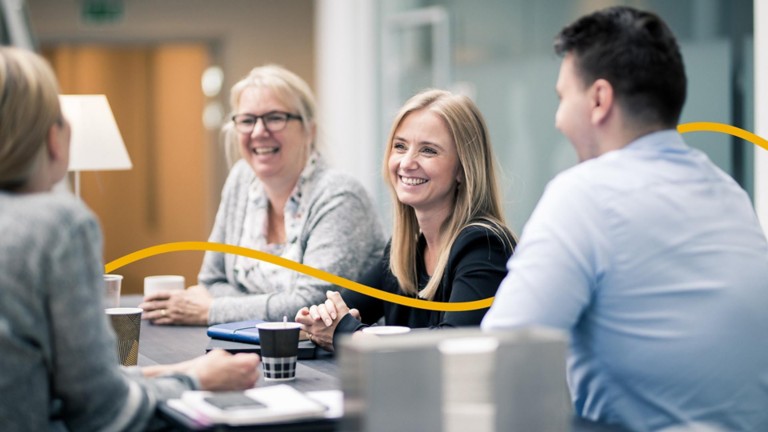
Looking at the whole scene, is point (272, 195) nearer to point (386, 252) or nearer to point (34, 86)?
point (386, 252)

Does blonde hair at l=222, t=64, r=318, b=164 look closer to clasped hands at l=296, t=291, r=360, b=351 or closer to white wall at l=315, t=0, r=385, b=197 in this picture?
clasped hands at l=296, t=291, r=360, b=351

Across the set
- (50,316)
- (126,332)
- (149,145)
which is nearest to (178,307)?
(126,332)

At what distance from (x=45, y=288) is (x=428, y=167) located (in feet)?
4.23

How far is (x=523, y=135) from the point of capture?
5.20 m

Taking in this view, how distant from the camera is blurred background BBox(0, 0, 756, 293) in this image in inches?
154

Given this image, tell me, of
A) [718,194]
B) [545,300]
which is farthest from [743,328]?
[545,300]

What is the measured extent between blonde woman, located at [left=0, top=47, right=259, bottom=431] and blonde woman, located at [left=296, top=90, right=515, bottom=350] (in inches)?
37.0

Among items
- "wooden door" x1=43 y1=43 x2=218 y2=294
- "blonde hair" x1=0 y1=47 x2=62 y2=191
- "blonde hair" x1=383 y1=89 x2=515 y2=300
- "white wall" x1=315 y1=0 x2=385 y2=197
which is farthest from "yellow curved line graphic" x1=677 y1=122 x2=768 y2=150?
"wooden door" x1=43 y1=43 x2=218 y2=294

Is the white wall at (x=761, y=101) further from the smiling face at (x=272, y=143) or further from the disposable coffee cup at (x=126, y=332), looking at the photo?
the disposable coffee cup at (x=126, y=332)

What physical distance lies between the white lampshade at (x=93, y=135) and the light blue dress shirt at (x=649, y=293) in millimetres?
1623

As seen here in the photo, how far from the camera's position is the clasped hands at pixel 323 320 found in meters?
2.30

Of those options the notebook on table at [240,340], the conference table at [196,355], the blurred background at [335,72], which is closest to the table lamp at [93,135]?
the blurred background at [335,72]

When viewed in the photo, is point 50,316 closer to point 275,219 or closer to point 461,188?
point 461,188

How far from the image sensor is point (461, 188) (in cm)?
255
